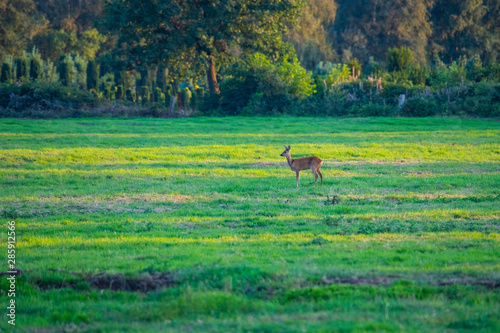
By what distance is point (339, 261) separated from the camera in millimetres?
8977

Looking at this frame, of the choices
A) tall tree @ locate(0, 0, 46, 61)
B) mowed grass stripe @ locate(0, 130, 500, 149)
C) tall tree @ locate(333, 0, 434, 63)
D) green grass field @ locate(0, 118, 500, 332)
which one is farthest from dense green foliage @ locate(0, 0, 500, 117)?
tall tree @ locate(333, 0, 434, 63)

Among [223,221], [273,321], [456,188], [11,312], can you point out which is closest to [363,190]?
[456,188]

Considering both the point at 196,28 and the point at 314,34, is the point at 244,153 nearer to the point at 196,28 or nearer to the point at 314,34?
the point at 196,28

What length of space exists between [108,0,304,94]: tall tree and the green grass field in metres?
21.0

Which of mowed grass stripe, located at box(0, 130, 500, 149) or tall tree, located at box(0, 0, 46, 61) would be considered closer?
mowed grass stripe, located at box(0, 130, 500, 149)

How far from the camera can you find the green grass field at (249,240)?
279 inches

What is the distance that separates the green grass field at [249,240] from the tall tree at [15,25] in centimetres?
5029

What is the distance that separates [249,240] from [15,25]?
6664 centimetres

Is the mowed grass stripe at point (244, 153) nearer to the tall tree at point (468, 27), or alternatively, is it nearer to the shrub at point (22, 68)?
the shrub at point (22, 68)

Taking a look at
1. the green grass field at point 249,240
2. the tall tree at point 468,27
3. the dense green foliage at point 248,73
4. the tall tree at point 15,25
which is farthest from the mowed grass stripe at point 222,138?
the tall tree at point 468,27

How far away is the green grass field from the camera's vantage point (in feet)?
23.2

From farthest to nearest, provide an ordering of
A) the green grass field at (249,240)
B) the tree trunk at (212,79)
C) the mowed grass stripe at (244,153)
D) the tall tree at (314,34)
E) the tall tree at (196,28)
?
the tall tree at (314,34) → the tree trunk at (212,79) → the tall tree at (196,28) → the mowed grass stripe at (244,153) → the green grass field at (249,240)

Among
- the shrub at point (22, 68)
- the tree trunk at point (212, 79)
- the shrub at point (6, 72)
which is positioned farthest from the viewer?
the shrub at point (22, 68)

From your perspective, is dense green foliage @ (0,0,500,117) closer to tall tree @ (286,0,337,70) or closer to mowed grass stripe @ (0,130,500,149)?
mowed grass stripe @ (0,130,500,149)
